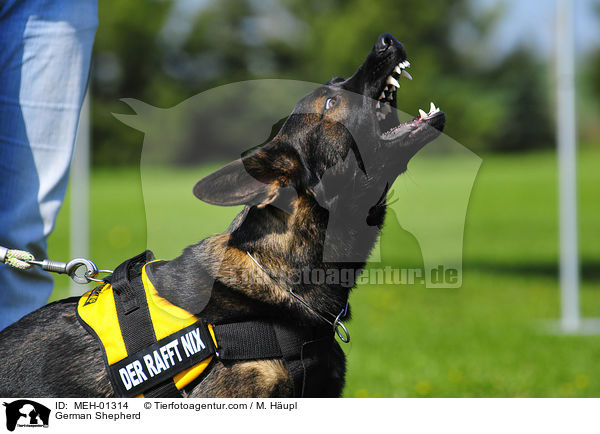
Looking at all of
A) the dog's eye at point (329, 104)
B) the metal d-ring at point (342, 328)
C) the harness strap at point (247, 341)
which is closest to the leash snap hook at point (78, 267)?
the harness strap at point (247, 341)

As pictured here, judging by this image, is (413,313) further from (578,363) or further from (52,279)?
(52,279)

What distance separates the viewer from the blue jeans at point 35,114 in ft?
7.66

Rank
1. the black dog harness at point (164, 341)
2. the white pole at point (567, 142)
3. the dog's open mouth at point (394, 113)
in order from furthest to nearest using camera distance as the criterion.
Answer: the white pole at point (567, 142) < the dog's open mouth at point (394, 113) < the black dog harness at point (164, 341)

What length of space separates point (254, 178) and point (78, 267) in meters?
0.71

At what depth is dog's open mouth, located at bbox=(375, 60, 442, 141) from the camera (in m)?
2.00

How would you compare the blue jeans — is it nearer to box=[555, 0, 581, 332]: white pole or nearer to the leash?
the leash

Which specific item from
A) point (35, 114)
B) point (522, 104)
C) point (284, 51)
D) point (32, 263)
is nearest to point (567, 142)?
point (522, 104)

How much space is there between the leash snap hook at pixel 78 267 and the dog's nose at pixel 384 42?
1.25 m

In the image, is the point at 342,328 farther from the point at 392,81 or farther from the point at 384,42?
the point at 384,42

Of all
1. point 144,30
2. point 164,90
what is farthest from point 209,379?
point 144,30

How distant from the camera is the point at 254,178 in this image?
79.4 inches

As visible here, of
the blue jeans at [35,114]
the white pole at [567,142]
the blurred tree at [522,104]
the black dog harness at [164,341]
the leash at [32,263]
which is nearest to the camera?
the black dog harness at [164,341]
